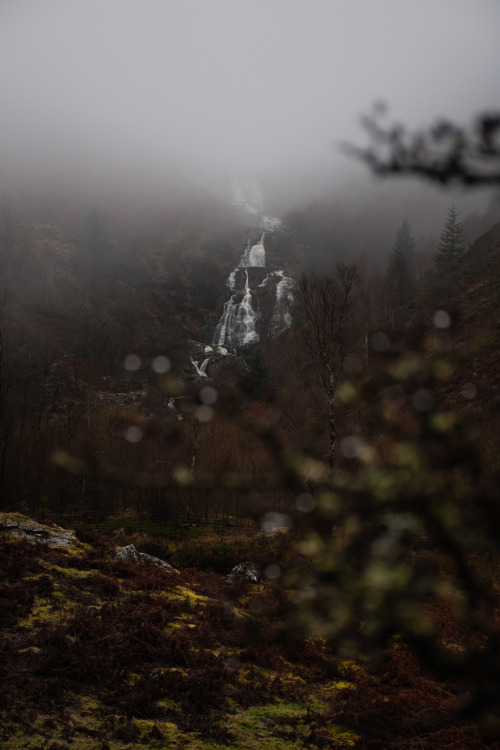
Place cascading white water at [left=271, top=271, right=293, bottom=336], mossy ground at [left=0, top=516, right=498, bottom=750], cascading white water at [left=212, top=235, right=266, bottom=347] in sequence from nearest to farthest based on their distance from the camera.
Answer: mossy ground at [left=0, top=516, right=498, bottom=750], cascading white water at [left=271, top=271, right=293, bottom=336], cascading white water at [left=212, top=235, right=266, bottom=347]

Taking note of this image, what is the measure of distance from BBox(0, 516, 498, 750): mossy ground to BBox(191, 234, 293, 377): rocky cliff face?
4870 cm

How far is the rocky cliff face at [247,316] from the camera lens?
6259 centimetres

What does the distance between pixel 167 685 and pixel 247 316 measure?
225 ft

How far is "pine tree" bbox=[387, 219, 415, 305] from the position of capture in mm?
54559

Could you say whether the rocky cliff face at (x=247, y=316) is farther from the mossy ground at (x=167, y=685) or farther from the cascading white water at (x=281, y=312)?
the mossy ground at (x=167, y=685)

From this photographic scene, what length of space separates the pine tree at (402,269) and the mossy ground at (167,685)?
51389mm

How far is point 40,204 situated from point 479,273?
335 ft

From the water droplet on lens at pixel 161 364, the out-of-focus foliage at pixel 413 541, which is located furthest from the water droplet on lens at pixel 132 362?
the out-of-focus foliage at pixel 413 541

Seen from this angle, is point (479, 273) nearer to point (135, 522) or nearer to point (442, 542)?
point (135, 522)

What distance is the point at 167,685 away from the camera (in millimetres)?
5152

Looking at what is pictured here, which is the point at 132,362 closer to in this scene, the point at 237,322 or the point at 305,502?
the point at 237,322

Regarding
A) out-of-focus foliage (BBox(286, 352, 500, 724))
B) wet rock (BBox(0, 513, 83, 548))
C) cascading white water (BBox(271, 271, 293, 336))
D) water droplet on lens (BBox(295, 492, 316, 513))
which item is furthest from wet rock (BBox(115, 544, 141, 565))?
cascading white water (BBox(271, 271, 293, 336))

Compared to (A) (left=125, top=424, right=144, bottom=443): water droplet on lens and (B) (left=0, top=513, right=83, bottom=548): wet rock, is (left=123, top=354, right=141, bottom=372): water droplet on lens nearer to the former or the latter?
(A) (left=125, top=424, right=144, bottom=443): water droplet on lens

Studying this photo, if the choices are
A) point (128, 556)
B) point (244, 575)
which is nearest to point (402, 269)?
point (244, 575)
